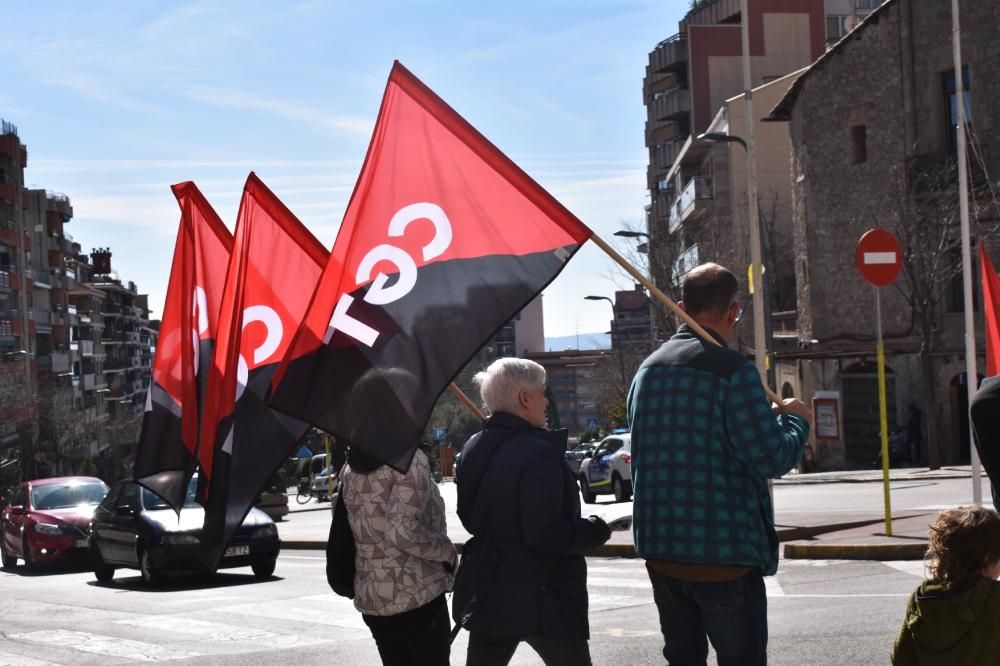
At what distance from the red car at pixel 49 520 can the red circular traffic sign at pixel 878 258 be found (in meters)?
12.2

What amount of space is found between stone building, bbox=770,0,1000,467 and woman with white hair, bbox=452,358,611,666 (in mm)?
32580

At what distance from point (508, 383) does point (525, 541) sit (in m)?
0.61

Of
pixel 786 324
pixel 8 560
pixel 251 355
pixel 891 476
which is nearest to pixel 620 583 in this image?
pixel 251 355

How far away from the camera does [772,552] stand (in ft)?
16.9

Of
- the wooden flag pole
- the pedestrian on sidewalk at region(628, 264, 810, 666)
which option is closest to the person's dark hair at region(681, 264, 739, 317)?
the pedestrian on sidewalk at region(628, 264, 810, 666)

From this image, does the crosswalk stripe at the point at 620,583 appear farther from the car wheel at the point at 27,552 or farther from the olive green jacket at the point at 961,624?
the car wheel at the point at 27,552

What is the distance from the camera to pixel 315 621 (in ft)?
41.8

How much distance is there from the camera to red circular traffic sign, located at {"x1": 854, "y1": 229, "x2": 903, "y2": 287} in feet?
49.8

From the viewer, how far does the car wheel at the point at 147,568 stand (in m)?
18.0

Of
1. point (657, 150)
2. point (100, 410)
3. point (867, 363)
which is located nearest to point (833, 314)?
point (867, 363)

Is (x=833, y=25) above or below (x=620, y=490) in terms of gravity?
above

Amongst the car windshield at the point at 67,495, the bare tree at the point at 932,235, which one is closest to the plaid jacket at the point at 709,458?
the car windshield at the point at 67,495

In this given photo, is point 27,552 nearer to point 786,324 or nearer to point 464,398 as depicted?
point 464,398

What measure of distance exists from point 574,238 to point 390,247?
2.55 feet
